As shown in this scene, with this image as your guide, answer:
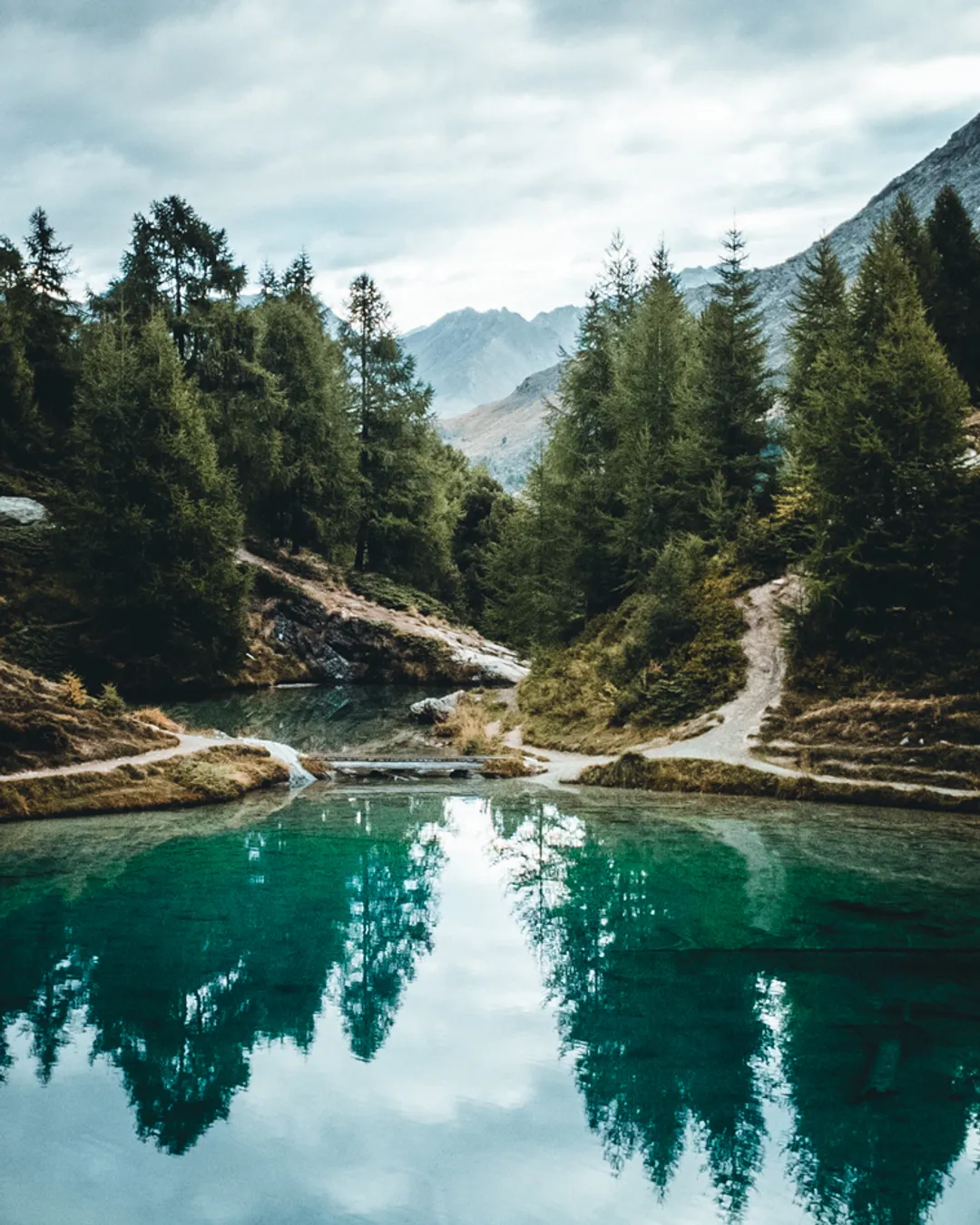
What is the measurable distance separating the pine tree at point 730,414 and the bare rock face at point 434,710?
11.3 meters

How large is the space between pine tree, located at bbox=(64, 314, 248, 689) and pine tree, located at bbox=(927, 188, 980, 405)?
28.3m

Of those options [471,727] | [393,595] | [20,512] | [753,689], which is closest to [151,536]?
[20,512]

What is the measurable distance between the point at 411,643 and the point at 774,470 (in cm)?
1942

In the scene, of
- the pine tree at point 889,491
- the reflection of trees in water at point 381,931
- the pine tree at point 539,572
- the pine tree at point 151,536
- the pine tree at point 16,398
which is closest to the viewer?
the reflection of trees in water at point 381,931

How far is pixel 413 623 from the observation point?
45.7 metres

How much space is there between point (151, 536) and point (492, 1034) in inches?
1089

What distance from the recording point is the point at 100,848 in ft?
48.9

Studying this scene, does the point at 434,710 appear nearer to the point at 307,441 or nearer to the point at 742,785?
the point at 742,785

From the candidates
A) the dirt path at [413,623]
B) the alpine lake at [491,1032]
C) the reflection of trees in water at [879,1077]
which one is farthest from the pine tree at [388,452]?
the reflection of trees in water at [879,1077]

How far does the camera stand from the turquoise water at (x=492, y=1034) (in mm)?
6074

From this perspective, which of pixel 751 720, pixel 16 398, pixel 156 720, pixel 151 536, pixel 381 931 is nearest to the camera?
pixel 381 931

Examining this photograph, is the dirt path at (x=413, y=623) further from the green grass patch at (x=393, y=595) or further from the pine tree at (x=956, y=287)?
the pine tree at (x=956, y=287)

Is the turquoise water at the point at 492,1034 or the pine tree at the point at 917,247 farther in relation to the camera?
the pine tree at the point at 917,247

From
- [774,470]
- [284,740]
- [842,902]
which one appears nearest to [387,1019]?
[842,902]
